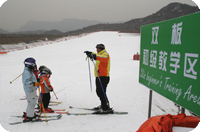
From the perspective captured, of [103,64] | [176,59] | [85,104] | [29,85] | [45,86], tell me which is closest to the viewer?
[176,59]

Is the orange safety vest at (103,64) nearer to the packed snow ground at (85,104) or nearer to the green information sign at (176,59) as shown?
the green information sign at (176,59)

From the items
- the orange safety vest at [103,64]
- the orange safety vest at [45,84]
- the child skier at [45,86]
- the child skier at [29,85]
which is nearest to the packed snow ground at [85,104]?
the child skier at [29,85]

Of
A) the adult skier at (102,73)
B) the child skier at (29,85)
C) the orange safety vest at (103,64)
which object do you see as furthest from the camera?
the adult skier at (102,73)

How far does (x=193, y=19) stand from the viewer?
2.57m

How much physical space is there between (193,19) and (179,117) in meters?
1.78

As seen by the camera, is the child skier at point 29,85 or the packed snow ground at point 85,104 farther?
the child skier at point 29,85

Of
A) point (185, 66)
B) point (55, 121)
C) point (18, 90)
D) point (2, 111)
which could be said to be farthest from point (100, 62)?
point (18, 90)

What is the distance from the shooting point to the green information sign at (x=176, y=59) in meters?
2.57

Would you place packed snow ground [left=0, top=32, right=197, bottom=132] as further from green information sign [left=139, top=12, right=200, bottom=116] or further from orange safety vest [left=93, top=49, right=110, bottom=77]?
green information sign [left=139, top=12, right=200, bottom=116]

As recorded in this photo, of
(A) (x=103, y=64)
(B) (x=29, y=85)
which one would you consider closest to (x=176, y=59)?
(A) (x=103, y=64)

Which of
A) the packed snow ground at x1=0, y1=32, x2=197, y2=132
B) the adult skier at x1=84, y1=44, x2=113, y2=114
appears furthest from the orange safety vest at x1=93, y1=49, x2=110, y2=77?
the packed snow ground at x1=0, y1=32, x2=197, y2=132

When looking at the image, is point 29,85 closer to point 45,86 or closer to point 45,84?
point 45,84

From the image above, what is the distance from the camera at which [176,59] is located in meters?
3.02

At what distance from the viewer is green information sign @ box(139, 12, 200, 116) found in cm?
257
